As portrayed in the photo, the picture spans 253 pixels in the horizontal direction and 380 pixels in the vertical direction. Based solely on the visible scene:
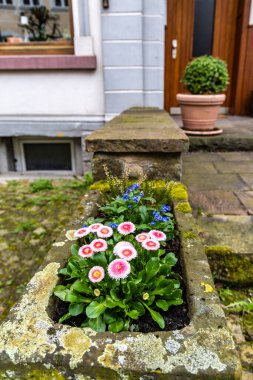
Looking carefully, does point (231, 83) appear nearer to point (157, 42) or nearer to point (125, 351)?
point (157, 42)

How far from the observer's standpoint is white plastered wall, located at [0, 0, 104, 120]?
417cm

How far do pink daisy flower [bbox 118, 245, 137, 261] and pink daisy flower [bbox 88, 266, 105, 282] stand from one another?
8 cm

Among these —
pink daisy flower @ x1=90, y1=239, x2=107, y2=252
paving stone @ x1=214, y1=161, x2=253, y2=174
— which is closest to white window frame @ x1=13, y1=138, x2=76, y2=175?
paving stone @ x1=214, y1=161, x2=253, y2=174

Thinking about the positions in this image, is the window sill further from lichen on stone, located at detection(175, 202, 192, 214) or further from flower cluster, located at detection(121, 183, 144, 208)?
lichen on stone, located at detection(175, 202, 192, 214)

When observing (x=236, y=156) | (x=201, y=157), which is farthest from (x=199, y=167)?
(x=236, y=156)

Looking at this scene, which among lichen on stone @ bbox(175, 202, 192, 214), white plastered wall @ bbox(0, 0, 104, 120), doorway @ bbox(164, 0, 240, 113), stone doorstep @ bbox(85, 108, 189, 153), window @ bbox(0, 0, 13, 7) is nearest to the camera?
lichen on stone @ bbox(175, 202, 192, 214)

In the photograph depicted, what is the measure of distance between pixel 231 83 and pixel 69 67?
2.84 meters

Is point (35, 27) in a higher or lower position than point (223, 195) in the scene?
higher

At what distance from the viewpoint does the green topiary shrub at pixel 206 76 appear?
358cm

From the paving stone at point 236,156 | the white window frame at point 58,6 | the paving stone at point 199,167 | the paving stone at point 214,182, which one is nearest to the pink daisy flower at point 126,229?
the paving stone at point 214,182

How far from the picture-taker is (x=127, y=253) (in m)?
1.07

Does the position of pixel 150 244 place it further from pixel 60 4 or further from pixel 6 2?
pixel 6 2

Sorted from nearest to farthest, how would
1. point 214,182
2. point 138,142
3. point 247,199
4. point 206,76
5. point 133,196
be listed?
point 133,196 < point 138,142 < point 247,199 < point 214,182 < point 206,76

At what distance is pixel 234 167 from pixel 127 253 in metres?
2.18
